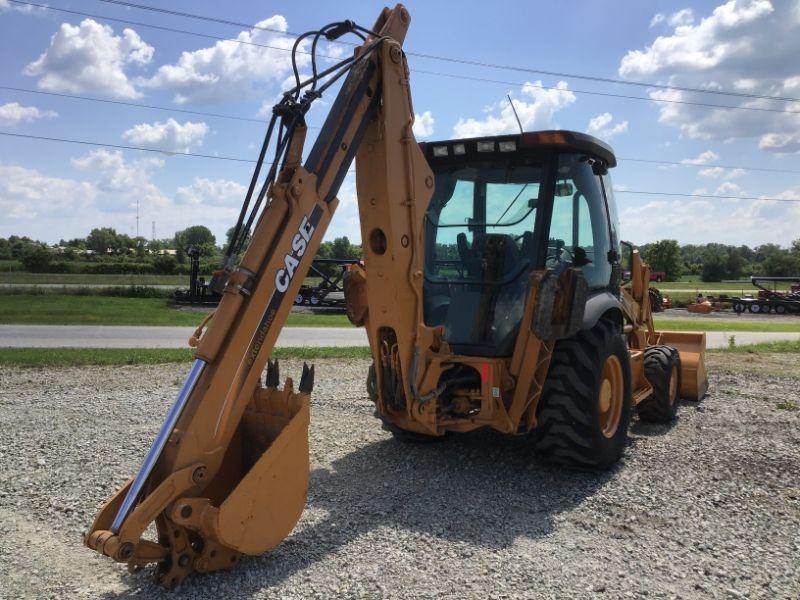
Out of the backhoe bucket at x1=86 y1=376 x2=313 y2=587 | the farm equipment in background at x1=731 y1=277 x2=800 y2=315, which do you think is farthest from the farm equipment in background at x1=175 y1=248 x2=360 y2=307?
the backhoe bucket at x1=86 y1=376 x2=313 y2=587

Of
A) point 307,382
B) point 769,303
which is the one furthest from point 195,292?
point 769,303

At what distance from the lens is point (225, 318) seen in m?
3.45

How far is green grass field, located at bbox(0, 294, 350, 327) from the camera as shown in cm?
1848

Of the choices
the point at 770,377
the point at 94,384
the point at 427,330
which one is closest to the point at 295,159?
the point at 427,330

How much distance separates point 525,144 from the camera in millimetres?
5141

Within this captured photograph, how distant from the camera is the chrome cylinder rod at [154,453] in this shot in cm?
314

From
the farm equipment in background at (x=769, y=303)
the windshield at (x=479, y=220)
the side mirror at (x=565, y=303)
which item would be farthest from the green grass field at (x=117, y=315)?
the side mirror at (x=565, y=303)

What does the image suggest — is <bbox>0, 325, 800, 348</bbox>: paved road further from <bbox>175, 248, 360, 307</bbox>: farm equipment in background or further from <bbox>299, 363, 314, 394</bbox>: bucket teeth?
<bbox>299, 363, 314, 394</bbox>: bucket teeth

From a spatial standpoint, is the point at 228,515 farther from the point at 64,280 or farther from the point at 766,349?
the point at 64,280

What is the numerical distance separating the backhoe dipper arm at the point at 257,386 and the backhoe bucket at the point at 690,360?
5.25 m

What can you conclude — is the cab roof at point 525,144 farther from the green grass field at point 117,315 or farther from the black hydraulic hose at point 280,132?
the green grass field at point 117,315

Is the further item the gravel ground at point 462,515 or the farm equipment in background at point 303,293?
the farm equipment in background at point 303,293

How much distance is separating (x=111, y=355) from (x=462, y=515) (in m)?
8.79

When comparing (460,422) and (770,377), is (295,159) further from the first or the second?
(770,377)
